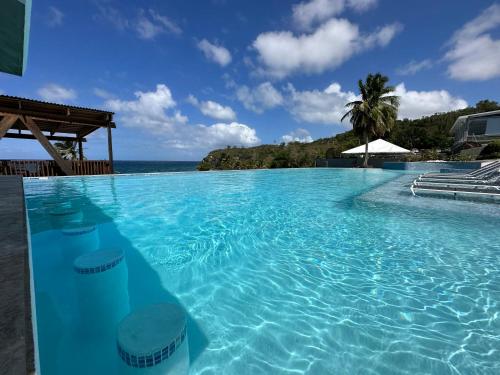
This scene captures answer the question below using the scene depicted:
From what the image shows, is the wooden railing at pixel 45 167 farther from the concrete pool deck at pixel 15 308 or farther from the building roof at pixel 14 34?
the concrete pool deck at pixel 15 308

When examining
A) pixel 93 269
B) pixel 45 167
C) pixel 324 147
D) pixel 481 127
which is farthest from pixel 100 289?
pixel 481 127

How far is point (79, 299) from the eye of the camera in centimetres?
224

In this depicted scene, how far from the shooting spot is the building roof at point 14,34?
2545 millimetres

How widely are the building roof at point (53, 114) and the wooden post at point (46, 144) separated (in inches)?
12.2

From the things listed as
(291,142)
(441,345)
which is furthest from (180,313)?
(291,142)

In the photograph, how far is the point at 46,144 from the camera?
41.9 ft

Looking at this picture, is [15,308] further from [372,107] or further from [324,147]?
[324,147]

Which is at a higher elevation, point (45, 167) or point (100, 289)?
point (45, 167)

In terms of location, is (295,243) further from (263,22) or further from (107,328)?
(263,22)

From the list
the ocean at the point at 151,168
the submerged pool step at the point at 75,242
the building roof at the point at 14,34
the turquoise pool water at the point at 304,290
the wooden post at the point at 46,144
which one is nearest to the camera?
the turquoise pool water at the point at 304,290

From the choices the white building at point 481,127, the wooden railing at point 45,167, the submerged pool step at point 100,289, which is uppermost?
the white building at point 481,127

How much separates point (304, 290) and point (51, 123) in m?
16.4

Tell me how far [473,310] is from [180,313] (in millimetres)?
3130

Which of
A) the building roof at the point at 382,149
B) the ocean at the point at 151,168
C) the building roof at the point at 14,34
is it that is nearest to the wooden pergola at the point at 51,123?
the building roof at the point at 14,34
